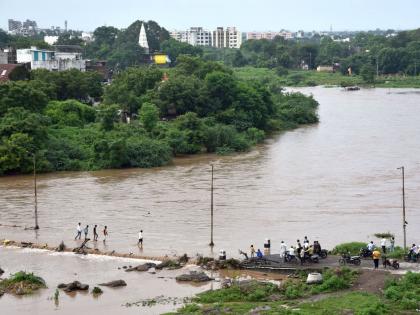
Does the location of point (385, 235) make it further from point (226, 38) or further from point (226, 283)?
point (226, 38)

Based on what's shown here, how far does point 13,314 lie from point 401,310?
8416mm

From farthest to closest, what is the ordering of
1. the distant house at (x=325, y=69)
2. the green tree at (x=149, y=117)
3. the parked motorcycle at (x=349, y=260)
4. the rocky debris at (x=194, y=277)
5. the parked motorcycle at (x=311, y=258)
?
the distant house at (x=325, y=69), the green tree at (x=149, y=117), the parked motorcycle at (x=311, y=258), the rocky debris at (x=194, y=277), the parked motorcycle at (x=349, y=260)

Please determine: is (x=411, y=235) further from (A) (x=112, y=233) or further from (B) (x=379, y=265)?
(A) (x=112, y=233)

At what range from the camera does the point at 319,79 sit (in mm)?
99938

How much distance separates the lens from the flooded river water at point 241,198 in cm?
2623

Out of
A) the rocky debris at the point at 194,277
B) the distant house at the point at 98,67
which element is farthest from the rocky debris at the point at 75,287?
the distant house at the point at 98,67

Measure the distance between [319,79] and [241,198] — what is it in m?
69.9

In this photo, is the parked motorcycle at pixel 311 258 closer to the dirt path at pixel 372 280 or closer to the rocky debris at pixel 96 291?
the dirt path at pixel 372 280

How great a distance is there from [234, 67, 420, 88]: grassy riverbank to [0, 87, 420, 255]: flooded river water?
146ft

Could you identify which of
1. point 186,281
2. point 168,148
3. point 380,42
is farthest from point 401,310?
point 380,42

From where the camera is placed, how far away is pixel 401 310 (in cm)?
1662

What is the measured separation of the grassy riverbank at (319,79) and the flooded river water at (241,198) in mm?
44578

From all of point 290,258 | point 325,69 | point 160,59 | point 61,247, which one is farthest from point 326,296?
point 325,69

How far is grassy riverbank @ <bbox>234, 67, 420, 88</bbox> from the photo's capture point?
91.4m
